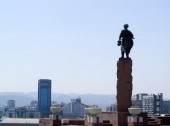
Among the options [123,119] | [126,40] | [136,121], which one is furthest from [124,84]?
[136,121]

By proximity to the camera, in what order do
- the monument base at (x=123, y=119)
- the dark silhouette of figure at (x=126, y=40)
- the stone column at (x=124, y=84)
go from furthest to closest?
→ the dark silhouette of figure at (x=126, y=40), the stone column at (x=124, y=84), the monument base at (x=123, y=119)

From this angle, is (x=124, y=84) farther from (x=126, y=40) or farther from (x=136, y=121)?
(x=136, y=121)

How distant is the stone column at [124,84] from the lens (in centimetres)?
3781

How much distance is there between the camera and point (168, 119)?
4150 cm

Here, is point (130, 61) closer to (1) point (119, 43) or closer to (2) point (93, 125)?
(1) point (119, 43)

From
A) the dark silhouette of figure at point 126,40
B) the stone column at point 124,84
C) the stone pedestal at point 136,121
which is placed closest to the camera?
the stone pedestal at point 136,121

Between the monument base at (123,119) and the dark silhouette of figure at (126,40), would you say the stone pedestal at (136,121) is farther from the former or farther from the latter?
the dark silhouette of figure at (126,40)

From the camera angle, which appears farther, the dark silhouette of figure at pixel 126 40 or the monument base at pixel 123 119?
the dark silhouette of figure at pixel 126 40

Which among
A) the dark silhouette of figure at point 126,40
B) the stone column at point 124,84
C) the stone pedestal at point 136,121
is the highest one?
the dark silhouette of figure at point 126,40

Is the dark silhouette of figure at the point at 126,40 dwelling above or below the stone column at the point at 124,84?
above

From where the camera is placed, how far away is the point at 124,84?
125 ft

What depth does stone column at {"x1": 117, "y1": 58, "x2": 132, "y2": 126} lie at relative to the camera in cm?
3781

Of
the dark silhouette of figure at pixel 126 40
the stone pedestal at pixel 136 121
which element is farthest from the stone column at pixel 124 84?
the stone pedestal at pixel 136 121

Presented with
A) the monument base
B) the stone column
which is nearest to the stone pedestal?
the monument base
